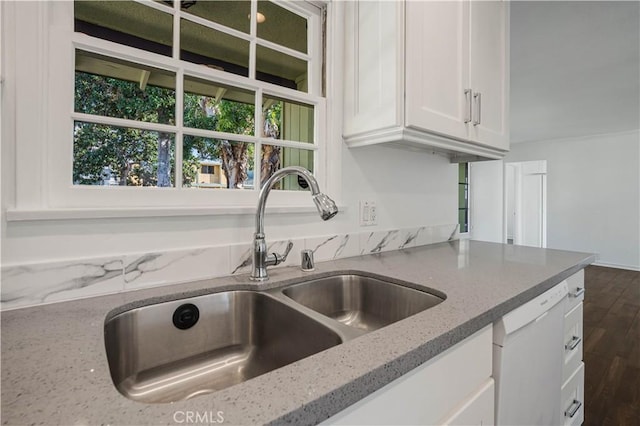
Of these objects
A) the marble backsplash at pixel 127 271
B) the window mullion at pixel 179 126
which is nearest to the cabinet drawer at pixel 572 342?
the marble backsplash at pixel 127 271

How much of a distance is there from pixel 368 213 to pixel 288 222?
45 cm

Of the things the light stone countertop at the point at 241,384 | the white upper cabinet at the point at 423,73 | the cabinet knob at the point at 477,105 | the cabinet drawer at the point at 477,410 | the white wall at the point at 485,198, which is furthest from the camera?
the white wall at the point at 485,198

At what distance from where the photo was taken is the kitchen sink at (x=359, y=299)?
996mm

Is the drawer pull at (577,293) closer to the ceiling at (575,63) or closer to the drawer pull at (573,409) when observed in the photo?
the drawer pull at (573,409)

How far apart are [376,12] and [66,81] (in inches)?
42.4

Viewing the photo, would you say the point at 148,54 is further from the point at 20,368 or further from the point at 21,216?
the point at 20,368

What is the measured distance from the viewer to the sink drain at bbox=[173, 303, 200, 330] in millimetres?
843

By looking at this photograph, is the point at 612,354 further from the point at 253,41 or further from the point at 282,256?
the point at 253,41

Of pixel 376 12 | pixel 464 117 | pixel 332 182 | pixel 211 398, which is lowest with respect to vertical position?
pixel 211 398

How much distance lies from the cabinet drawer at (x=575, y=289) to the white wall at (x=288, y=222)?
0.71 m

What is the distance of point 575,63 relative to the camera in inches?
113

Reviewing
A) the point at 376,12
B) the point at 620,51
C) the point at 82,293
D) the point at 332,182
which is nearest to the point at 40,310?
the point at 82,293

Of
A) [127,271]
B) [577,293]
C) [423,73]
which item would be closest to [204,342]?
[127,271]

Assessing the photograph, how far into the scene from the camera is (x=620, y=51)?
265 cm
